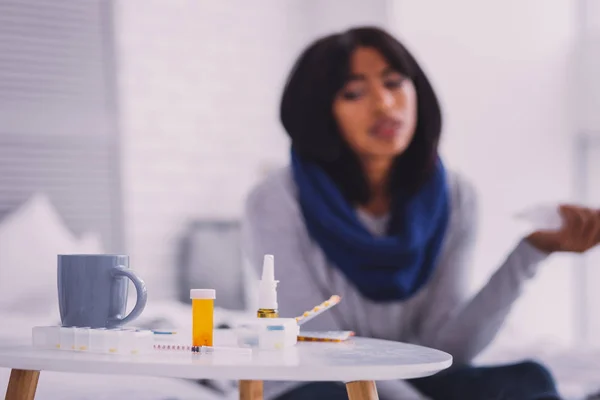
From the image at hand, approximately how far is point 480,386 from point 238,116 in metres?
2.61

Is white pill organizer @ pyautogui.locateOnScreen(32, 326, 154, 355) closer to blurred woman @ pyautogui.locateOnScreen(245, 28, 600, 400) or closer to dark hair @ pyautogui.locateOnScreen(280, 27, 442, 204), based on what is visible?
blurred woman @ pyautogui.locateOnScreen(245, 28, 600, 400)

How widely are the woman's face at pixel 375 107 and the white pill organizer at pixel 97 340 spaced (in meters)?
0.84

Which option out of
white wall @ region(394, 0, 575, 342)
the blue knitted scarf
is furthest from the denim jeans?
white wall @ region(394, 0, 575, 342)

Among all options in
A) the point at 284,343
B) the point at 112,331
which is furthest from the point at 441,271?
the point at 112,331

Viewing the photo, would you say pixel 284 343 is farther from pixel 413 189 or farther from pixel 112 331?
pixel 413 189

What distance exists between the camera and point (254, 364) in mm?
835

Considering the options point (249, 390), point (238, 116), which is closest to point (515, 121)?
point (238, 116)

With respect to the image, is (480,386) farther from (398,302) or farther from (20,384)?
(20,384)

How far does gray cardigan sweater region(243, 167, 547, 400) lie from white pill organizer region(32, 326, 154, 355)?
57 cm

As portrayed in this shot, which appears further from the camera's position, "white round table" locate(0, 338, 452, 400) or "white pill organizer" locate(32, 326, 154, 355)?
"white pill organizer" locate(32, 326, 154, 355)

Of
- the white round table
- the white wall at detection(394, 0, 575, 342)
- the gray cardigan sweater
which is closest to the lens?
the white round table

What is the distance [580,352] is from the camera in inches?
78.0

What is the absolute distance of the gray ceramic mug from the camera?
40.0 inches

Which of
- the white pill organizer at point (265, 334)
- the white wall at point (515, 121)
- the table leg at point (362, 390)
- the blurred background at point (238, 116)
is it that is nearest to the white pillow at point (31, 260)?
the blurred background at point (238, 116)
